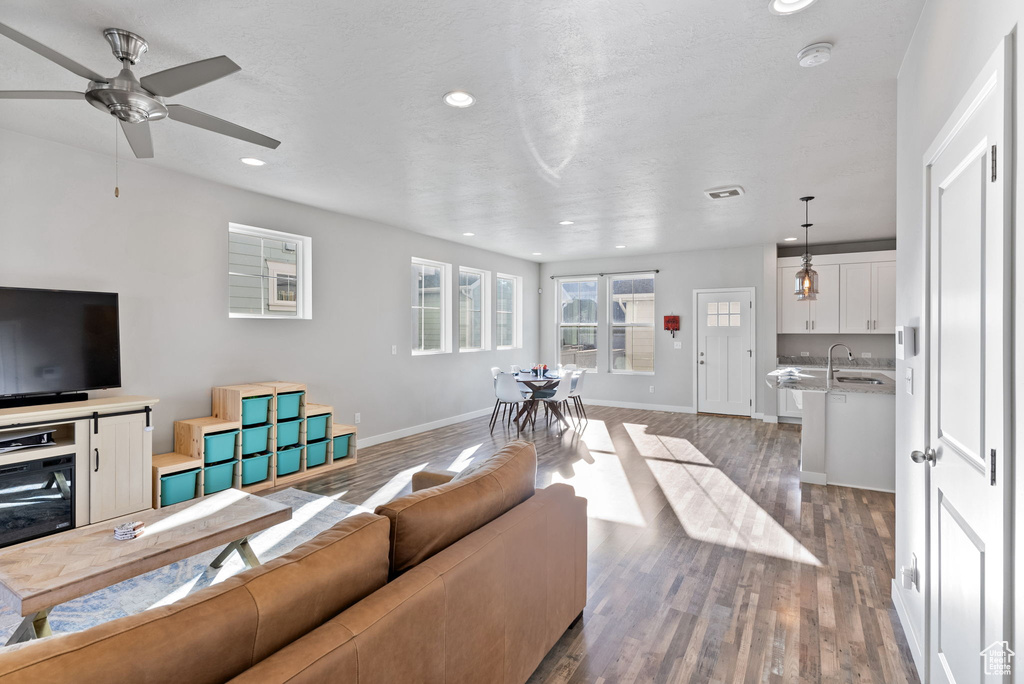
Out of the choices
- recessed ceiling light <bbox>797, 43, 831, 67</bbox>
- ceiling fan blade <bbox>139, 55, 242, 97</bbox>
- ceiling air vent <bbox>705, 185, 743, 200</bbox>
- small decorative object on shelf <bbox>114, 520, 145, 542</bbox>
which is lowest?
small decorative object on shelf <bbox>114, 520, 145, 542</bbox>

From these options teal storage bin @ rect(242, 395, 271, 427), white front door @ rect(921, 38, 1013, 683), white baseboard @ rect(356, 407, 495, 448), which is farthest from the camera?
white baseboard @ rect(356, 407, 495, 448)

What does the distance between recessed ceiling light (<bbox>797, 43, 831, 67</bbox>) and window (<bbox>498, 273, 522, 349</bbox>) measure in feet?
20.4

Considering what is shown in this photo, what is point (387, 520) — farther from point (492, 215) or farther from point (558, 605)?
point (492, 215)

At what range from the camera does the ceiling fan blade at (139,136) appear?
7.73ft

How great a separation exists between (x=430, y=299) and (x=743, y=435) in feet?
15.1

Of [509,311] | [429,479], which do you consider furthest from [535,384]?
[429,479]

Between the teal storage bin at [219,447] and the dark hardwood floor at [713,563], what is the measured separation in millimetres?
729

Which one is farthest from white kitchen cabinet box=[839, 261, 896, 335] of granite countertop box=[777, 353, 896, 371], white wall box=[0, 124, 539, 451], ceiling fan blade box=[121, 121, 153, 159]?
ceiling fan blade box=[121, 121, 153, 159]

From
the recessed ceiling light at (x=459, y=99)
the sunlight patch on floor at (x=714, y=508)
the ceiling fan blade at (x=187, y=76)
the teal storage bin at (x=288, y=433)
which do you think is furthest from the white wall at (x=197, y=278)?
the sunlight patch on floor at (x=714, y=508)

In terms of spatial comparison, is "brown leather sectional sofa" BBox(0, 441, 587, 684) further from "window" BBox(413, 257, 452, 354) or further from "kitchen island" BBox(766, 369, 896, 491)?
"window" BBox(413, 257, 452, 354)

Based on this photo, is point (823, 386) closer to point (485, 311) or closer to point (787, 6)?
point (787, 6)

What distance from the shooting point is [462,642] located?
1.43m

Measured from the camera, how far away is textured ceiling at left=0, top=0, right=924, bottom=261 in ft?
6.74

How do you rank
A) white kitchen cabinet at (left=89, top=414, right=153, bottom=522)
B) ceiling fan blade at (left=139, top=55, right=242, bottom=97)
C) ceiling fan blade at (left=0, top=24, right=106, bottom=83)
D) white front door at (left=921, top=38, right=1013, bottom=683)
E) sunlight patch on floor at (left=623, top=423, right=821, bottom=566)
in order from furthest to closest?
white kitchen cabinet at (left=89, top=414, right=153, bottom=522) < sunlight patch on floor at (left=623, top=423, right=821, bottom=566) < ceiling fan blade at (left=139, top=55, right=242, bottom=97) < ceiling fan blade at (left=0, top=24, right=106, bottom=83) < white front door at (left=921, top=38, right=1013, bottom=683)
